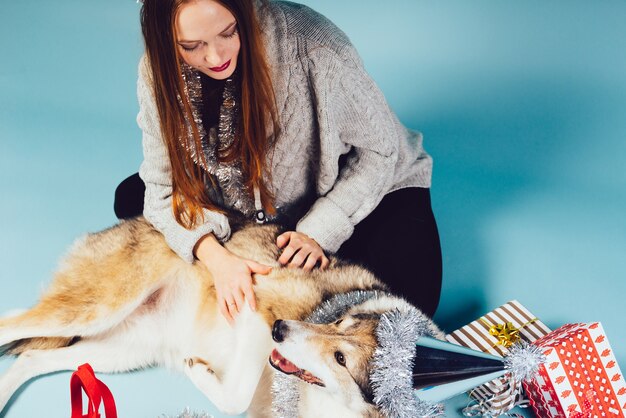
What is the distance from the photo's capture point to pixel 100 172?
3.03 metres

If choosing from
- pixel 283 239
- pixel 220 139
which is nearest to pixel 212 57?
pixel 220 139

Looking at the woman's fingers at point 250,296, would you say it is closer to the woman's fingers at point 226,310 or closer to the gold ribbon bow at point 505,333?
the woman's fingers at point 226,310

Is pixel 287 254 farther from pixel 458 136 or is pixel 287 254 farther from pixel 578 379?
pixel 458 136

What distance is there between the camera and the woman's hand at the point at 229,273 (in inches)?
81.0

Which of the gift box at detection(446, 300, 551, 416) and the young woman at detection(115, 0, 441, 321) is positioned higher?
the young woman at detection(115, 0, 441, 321)

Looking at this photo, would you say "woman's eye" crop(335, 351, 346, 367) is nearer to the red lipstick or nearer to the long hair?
the long hair

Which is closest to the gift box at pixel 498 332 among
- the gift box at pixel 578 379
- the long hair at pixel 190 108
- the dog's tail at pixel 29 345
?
the gift box at pixel 578 379

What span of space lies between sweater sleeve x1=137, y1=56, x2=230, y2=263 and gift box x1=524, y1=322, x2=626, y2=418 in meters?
1.20

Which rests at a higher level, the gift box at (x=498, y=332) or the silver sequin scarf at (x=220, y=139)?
the silver sequin scarf at (x=220, y=139)

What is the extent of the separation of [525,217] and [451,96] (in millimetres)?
811

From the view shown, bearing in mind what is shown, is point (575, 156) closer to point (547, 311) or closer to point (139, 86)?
point (547, 311)

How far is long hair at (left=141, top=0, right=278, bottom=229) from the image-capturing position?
165 centimetres

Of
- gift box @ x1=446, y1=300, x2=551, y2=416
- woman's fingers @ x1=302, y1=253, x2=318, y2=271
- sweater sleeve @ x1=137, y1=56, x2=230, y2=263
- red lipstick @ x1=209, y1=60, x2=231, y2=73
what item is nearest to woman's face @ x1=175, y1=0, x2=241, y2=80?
red lipstick @ x1=209, y1=60, x2=231, y2=73

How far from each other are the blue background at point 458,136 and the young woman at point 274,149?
19.3 inches
